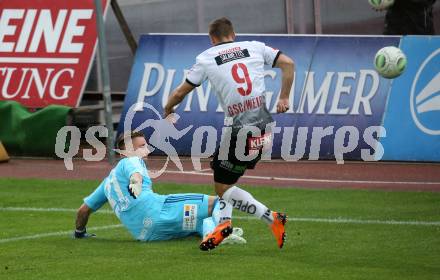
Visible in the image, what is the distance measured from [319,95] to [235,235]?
24.7 ft

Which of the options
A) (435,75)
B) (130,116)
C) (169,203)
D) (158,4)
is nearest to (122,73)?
(158,4)

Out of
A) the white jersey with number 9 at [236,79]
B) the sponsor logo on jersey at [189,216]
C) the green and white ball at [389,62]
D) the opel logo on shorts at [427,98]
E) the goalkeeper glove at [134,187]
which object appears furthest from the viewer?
the opel logo on shorts at [427,98]

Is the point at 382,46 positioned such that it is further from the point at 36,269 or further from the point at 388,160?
the point at 36,269

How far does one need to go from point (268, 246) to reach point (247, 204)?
614 mm

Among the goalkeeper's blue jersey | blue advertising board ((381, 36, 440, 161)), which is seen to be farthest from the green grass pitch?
blue advertising board ((381, 36, 440, 161))

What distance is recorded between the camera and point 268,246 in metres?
11.7

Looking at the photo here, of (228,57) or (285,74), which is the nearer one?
(228,57)

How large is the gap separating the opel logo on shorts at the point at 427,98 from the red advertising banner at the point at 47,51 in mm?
5729

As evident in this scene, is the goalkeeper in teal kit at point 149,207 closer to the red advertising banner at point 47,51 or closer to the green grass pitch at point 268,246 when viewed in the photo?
the green grass pitch at point 268,246

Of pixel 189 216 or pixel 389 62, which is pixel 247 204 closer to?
pixel 189 216

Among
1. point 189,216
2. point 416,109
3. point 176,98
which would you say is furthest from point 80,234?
point 416,109

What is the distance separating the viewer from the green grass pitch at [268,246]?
1028 cm

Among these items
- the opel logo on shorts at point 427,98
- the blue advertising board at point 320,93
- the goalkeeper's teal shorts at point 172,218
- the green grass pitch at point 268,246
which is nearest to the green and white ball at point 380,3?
the blue advertising board at point 320,93

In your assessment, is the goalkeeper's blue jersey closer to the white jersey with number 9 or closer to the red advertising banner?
the white jersey with number 9
